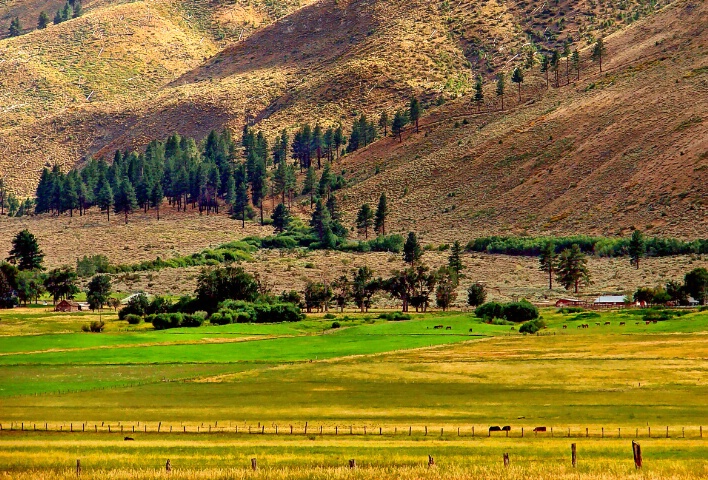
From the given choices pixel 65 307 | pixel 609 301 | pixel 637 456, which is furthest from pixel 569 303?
pixel 637 456

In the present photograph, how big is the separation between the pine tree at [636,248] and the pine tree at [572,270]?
800cm

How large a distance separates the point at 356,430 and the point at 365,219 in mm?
133013

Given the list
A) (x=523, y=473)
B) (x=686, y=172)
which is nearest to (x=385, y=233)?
(x=686, y=172)

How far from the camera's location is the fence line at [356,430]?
180ft

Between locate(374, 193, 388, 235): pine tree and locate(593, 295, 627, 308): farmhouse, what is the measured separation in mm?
57699

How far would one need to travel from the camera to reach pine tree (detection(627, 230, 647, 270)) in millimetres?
152500

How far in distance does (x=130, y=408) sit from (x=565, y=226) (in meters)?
119

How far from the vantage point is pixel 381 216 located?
187125 mm

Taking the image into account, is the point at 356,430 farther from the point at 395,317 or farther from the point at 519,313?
the point at 519,313

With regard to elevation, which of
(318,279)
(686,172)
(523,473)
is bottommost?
(523,473)

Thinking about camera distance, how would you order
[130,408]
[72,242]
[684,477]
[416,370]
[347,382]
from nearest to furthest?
1. [684,477]
2. [130,408]
3. [347,382]
4. [416,370]
5. [72,242]

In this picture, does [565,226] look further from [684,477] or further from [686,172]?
[684,477]

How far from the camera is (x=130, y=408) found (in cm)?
6669

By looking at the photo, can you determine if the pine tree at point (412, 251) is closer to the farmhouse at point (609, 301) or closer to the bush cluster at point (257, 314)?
the farmhouse at point (609, 301)
